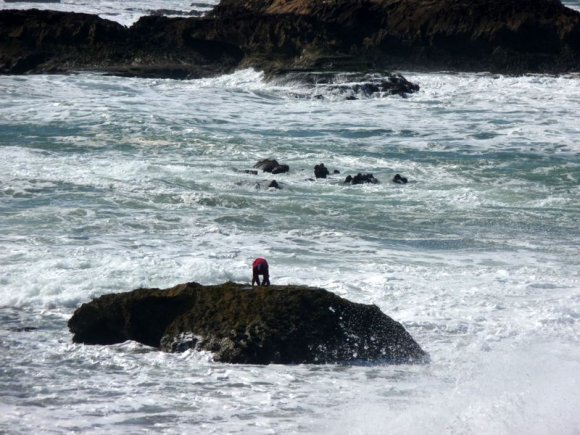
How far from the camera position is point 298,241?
17.0 metres

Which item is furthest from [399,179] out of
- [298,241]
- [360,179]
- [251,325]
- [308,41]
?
[308,41]

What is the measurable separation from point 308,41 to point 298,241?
23.4 m

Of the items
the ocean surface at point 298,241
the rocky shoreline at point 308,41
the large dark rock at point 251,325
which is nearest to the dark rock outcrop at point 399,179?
the ocean surface at point 298,241

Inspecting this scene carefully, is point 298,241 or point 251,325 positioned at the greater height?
point 251,325

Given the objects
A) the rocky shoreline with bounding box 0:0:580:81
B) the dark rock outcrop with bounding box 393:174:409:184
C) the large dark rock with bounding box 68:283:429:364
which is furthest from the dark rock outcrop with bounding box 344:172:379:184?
the rocky shoreline with bounding box 0:0:580:81

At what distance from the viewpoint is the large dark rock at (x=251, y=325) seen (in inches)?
431

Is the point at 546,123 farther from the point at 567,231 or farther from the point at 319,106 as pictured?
the point at 567,231

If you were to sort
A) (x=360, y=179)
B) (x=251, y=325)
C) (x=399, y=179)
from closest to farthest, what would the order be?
(x=251, y=325) < (x=360, y=179) < (x=399, y=179)

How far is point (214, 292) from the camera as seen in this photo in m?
11.4

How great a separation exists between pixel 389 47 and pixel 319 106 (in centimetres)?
1002

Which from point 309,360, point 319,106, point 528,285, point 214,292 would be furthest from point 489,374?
point 319,106

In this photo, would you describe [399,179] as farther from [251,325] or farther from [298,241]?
[251,325]

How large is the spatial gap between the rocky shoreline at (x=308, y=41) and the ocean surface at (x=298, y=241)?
361 cm

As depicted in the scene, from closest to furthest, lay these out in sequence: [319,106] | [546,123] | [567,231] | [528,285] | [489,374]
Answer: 1. [489,374]
2. [528,285]
3. [567,231]
4. [546,123]
5. [319,106]
